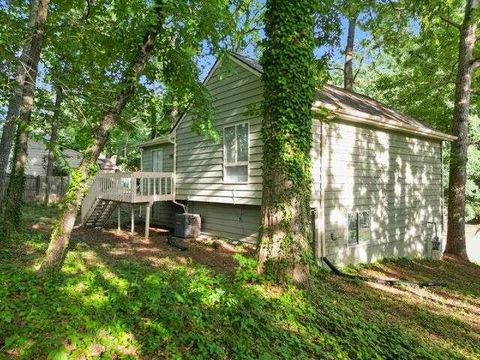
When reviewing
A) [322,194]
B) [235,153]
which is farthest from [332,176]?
[235,153]

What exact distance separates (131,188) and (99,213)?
3.03 meters

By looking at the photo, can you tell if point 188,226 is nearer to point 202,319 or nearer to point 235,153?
point 235,153

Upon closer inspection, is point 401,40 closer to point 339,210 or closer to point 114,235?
point 339,210

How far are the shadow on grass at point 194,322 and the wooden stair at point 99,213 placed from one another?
7.40 metres

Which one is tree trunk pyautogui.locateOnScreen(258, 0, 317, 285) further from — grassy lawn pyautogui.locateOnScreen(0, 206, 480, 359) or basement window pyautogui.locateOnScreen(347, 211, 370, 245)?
basement window pyautogui.locateOnScreen(347, 211, 370, 245)

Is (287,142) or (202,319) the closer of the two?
(202,319)

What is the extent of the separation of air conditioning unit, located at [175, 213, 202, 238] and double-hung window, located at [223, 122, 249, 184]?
1.90m

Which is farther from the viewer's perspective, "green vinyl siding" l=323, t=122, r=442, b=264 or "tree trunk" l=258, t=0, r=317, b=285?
"green vinyl siding" l=323, t=122, r=442, b=264

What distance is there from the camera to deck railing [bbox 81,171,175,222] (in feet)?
39.4

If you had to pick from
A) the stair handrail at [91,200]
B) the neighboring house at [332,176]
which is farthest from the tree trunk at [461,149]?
the stair handrail at [91,200]

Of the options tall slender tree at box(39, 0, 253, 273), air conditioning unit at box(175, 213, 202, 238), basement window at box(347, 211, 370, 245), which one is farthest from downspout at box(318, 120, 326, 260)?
air conditioning unit at box(175, 213, 202, 238)

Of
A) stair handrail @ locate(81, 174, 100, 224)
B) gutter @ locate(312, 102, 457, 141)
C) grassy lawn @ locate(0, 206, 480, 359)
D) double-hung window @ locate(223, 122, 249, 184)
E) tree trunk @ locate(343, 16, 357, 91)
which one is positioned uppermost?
tree trunk @ locate(343, 16, 357, 91)

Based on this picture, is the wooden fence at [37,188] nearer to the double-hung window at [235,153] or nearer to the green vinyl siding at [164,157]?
the green vinyl siding at [164,157]

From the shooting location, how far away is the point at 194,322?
4027 millimetres
